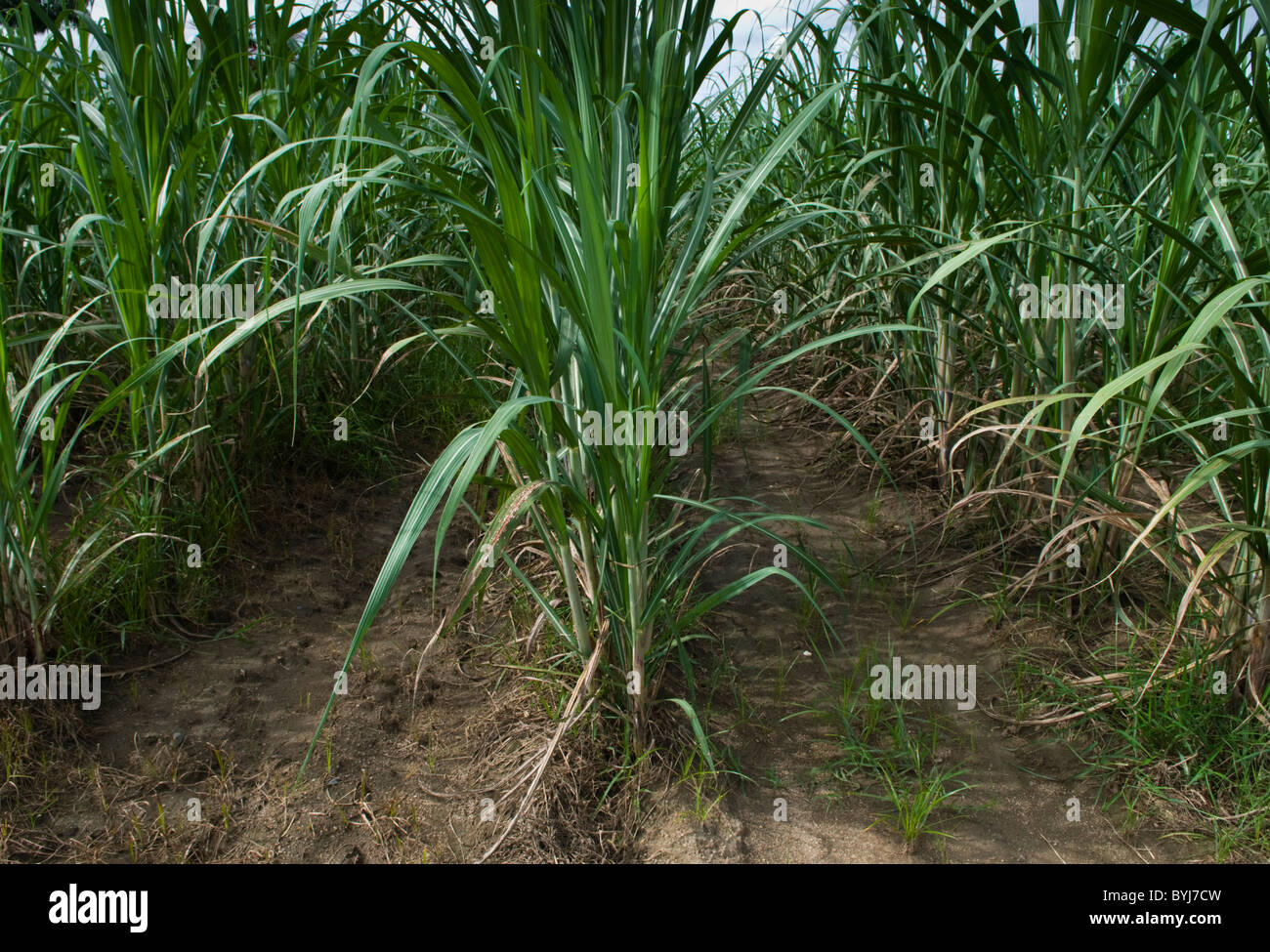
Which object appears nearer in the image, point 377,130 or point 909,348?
point 377,130

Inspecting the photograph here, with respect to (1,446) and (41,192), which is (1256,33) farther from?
(41,192)

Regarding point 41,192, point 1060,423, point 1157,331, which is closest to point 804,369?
point 1060,423

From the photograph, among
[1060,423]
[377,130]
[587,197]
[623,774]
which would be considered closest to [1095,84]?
[1060,423]

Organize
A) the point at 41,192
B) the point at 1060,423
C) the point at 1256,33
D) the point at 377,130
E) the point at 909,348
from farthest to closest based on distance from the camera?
the point at 909,348 < the point at 41,192 < the point at 1060,423 < the point at 1256,33 < the point at 377,130

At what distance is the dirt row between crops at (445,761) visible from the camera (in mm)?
1571

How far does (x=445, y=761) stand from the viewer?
175 cm

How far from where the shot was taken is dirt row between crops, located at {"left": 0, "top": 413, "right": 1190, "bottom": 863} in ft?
5.16

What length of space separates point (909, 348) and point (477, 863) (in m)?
1.57

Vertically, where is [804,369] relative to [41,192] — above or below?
below

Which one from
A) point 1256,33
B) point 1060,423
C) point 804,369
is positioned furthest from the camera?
point 804,369

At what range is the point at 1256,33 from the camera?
1557 millimetres
